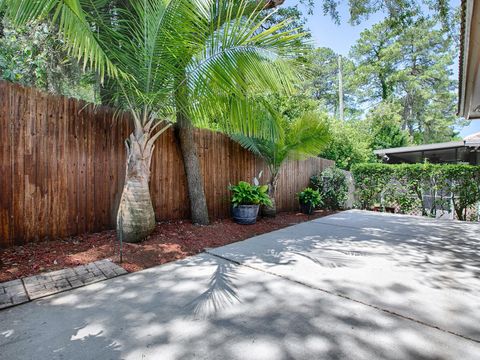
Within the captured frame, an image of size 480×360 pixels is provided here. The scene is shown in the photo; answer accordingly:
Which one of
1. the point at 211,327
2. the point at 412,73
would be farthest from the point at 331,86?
the point at 211,327

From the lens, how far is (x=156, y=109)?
3809 millimetres

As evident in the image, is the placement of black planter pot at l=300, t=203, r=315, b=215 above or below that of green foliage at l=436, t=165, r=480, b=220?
below

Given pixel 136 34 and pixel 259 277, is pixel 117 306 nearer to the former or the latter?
pixel 259 277

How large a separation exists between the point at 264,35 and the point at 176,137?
2.64 metres

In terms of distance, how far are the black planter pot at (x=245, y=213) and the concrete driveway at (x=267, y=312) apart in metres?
1.90

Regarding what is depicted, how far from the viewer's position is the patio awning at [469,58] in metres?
2.48

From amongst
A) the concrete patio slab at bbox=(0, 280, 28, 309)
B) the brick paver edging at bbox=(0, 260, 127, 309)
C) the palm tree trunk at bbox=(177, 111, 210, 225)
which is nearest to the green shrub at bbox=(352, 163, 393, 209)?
the palm tree trunk at bbox=(177, 111, 210, 225)

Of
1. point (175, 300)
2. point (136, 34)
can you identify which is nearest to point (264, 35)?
point (136, 34)

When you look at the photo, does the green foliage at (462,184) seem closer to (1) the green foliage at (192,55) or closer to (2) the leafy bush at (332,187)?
(2) the leafy bush at (332,187)

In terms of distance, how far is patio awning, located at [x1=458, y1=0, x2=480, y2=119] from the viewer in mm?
2484

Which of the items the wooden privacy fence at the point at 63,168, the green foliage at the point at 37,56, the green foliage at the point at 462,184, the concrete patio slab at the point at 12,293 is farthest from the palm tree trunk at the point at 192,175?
the green foliage at the point at 462,184

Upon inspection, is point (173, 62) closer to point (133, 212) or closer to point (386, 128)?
point (133, 212)

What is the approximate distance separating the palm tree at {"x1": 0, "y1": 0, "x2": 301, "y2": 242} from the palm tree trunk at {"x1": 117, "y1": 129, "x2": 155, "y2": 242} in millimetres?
13

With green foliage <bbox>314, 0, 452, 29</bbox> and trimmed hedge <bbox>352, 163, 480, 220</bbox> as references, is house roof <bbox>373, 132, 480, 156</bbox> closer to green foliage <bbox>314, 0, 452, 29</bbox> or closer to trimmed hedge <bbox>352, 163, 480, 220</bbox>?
trimmed hedge <bbox>352, 163, 480, 220</bbox>
